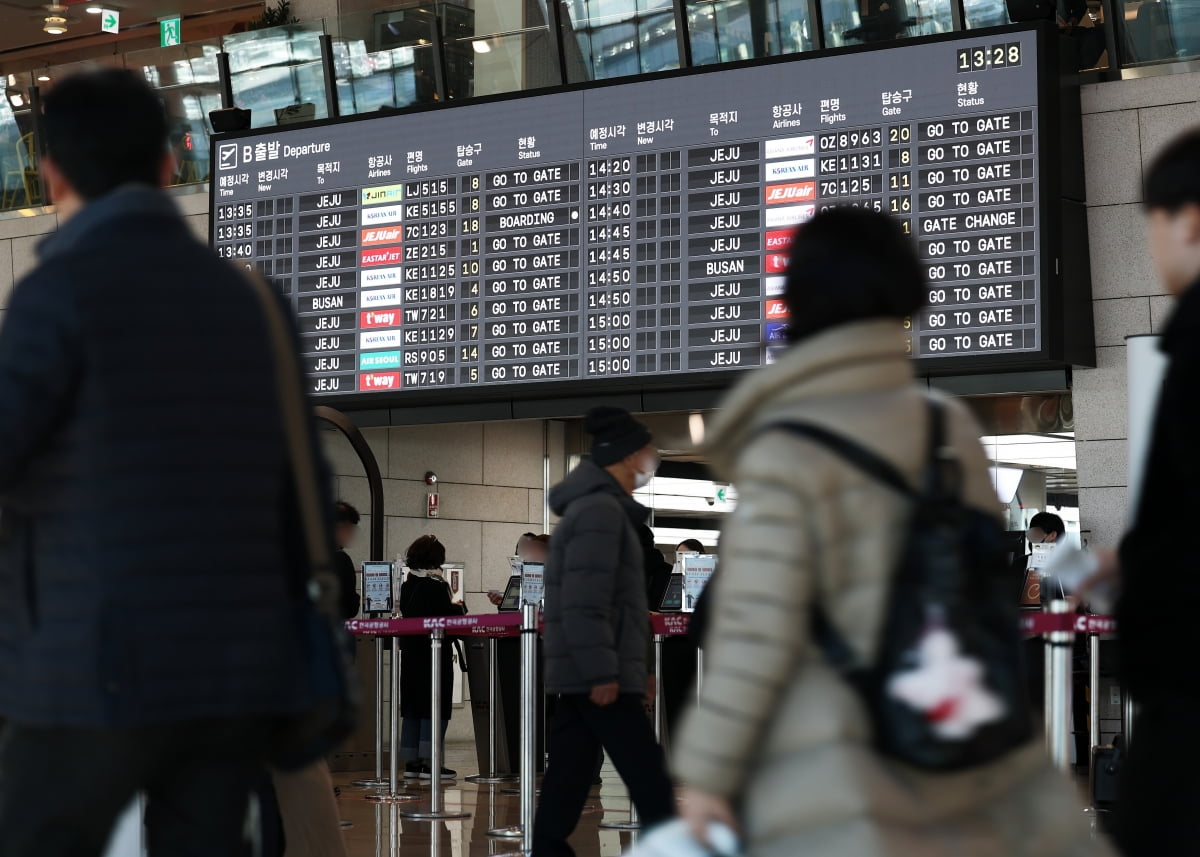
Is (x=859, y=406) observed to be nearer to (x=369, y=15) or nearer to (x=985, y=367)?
(x=985, y=367)

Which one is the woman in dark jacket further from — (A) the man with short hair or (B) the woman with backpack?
(B) the woman with backpack

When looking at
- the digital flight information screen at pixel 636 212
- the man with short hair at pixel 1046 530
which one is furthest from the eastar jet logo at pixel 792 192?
the man with short hair at pixel 1046 530

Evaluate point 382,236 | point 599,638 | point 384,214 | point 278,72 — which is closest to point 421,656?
point 382,236

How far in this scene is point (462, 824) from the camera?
8.31 m

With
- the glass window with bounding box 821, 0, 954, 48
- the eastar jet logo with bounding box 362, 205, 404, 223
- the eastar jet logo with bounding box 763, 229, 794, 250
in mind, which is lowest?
the eastar jet logo with bounding box 763, 229, 794, 250

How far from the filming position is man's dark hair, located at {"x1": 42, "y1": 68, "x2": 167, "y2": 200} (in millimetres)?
2578

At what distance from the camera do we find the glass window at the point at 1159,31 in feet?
32.9

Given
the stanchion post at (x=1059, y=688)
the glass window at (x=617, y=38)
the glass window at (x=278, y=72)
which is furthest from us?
the glass window at (x=278, y=72)

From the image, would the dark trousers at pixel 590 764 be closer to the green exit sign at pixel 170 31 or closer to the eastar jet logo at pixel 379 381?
the eastar jet logo at pixel 379 381

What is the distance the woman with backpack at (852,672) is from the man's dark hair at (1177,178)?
744 mm

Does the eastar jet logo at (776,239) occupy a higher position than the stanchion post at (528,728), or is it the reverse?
the eastar jet logo at (776,239)

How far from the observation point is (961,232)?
9.66 metres

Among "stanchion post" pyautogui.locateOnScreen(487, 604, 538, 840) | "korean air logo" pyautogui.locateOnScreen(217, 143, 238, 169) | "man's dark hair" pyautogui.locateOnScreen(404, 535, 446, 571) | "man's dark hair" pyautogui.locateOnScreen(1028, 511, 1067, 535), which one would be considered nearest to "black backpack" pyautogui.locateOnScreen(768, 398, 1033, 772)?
"stanchion post" pyautogui.locateOnScreen(487, 604, 538, 840)

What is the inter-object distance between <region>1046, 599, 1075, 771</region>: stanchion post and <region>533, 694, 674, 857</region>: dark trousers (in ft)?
3.99
